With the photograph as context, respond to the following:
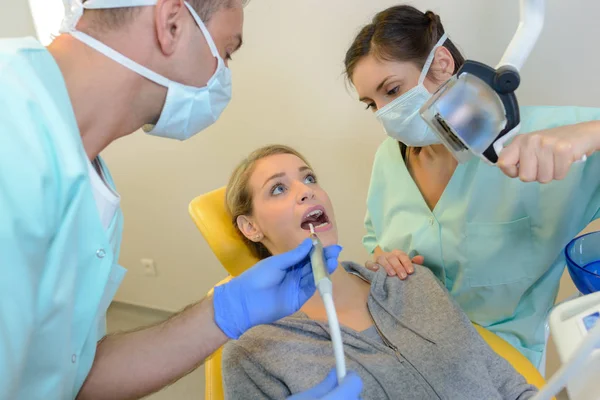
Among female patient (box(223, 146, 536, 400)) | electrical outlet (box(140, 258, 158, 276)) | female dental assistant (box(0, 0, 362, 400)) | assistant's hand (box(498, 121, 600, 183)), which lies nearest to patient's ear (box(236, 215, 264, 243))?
female patient (box(223, 146, 536, 400))

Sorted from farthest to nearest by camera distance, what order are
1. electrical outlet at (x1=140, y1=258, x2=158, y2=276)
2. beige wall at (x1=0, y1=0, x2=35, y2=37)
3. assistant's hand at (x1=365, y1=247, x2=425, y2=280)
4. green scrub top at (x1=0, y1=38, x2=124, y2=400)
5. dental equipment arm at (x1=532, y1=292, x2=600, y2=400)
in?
electrical outlet at (x1=140, y1=258, x2=158, y2=276), beige wall at (x1=0, y1=0, x2=35, y2=37), assistant's hand at (x1=365, y1=247, x2=425, y2=280), green scrub top at (x1=0, y1=38, x2=124, y2=400), dental equipment arm at (x1=532, y1=292, x2=600, y2=400)

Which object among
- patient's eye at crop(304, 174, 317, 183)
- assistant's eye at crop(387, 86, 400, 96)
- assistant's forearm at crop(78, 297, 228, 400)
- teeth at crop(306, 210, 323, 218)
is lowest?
assistant's forearm at crop(78, 297, 228, 400)

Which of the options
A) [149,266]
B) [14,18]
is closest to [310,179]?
[149,266]

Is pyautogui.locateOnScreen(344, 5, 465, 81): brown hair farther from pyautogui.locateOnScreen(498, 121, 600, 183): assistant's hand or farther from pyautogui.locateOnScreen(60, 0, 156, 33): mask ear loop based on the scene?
pyautogui.locateOnScreen(60, 0, 156, 33): mask ear loop


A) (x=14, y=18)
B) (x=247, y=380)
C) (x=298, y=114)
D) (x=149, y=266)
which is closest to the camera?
(x=247, y=380)

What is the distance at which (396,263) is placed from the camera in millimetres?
1496

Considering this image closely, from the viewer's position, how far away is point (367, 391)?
1.19 metres

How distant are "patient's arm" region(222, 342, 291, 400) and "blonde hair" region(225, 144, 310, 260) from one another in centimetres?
39

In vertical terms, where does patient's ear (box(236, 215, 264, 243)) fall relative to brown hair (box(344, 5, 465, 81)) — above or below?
below

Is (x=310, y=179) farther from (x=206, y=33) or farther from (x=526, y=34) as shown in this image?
(x=526, y=34)

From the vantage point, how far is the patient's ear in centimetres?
154

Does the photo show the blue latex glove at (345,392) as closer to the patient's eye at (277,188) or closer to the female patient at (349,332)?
the female patient at (349,332)

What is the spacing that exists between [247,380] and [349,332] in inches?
12.1

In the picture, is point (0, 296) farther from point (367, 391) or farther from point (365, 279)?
point (365, 279)
